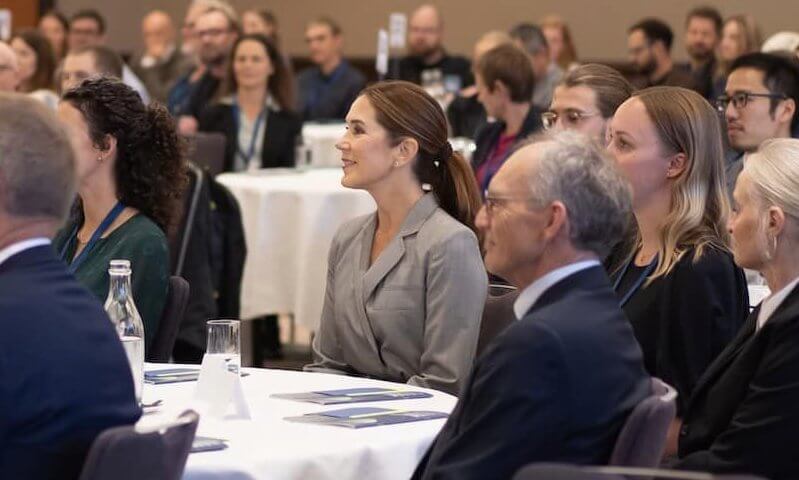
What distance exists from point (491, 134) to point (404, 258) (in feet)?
11.0

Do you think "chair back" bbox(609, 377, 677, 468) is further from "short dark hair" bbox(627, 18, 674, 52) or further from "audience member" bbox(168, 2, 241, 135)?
"short dark hair" bbox(627, 18, 674, 52)

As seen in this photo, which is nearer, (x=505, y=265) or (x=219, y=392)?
(x=505, y=265)

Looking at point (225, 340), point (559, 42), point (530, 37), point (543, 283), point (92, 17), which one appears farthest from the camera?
point (92, 17)

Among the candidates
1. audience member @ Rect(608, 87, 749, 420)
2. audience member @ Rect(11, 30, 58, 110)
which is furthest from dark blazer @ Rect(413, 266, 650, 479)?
audience member @ Rect(11, 30, 58, 110)

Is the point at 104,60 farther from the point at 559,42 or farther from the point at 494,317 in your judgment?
the point at 559,42

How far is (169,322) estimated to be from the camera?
3893mm

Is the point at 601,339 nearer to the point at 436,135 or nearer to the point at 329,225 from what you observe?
the point at 436,135

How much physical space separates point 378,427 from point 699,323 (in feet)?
2.96

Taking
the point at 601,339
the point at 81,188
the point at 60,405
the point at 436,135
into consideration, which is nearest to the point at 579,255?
the point at 601,339

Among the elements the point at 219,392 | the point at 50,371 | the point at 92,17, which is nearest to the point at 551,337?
the point at 50,371

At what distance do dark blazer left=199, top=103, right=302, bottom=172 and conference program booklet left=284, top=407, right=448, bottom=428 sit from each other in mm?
5419

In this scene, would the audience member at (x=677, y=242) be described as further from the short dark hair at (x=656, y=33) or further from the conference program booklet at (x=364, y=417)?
the short dark hair at (x=656, y=33)

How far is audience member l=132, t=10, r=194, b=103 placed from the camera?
1282 centimetres

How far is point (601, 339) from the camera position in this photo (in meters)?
2.43
